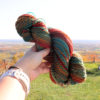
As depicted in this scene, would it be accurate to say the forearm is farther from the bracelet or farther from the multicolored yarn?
the multicolored yarn

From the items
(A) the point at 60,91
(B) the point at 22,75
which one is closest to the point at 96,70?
(A) the point at 60,91

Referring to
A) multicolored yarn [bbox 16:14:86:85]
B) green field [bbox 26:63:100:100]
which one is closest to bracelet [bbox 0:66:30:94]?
multicolored yarn [bbox 16:14:86:85]

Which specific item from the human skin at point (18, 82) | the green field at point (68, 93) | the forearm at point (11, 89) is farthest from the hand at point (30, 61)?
the green field at point (68, 93)

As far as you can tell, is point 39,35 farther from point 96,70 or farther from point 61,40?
point 96,70

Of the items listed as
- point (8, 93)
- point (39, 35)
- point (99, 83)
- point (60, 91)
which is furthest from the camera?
point (99, 83)

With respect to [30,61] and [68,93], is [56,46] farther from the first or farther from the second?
[68,93]

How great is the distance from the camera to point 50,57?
47.5 inches

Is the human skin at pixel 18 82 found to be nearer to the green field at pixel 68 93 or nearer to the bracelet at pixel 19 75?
the bracelet at pixel 19 75

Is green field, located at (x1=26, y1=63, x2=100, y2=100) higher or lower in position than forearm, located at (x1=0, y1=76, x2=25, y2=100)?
lower

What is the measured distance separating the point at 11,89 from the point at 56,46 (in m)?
0.54

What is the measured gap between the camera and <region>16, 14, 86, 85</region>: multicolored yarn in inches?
43.5

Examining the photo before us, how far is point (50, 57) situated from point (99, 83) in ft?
13.2

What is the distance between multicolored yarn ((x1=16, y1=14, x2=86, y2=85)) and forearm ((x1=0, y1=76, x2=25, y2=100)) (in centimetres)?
36

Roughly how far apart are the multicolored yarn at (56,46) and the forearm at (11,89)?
0.36 m
